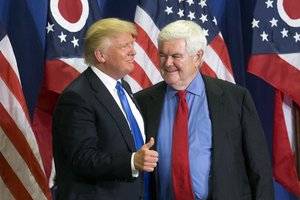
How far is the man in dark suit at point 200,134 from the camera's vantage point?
252cm

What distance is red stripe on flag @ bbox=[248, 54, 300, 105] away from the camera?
150 inches

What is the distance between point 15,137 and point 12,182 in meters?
0.28

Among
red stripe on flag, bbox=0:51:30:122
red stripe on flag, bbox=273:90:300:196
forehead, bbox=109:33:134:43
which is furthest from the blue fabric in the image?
red stripe on flag, bbox=273:90:300:196

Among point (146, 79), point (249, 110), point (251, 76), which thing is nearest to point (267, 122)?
point (251, 76)

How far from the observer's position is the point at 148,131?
2590 millimetres

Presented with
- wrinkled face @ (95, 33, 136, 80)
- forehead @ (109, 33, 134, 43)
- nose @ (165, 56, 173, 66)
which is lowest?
nose @ (165, 56, 173, 66)

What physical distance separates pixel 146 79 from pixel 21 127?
2.70 ft

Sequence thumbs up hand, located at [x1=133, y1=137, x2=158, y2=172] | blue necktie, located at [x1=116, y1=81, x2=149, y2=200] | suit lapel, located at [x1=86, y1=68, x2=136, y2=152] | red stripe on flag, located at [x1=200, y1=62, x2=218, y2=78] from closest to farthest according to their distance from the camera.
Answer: thumbs up hand, located at [x1=133, y1=137, x2=158, y2=172]
suit lapel, located at [x1=86, y1=68, x2=136, y2=152]
blue necktie, located at [x1=116, y1=81, x2=149, y2=200]
red stripe on flag, located at [x1=200, y1=62, x2=218, y2=78]

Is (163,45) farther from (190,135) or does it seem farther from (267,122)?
(267,122)

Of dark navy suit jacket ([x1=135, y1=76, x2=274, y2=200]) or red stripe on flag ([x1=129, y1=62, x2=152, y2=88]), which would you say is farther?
red stripe on flag ([x1=129, y1=62, x2=152, y2=88])

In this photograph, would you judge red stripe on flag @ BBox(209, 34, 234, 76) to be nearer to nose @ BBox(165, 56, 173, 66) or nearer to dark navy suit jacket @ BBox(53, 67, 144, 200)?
nose @ BBox(165, 56, 173, 66)

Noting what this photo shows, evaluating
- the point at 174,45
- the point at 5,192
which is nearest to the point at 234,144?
the point at 174,45

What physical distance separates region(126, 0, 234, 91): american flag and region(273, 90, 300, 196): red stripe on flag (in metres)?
0.45

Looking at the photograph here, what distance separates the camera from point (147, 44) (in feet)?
12.3
